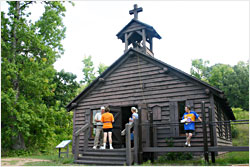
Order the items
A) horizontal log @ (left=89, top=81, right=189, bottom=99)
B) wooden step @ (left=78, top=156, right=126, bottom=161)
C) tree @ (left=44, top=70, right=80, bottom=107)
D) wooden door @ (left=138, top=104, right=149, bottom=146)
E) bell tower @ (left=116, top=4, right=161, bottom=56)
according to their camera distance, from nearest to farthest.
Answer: wooden step @ (left=78, top=156, right=126, bottom=161)
wooden door @ (left=138, top=104, right=149, bottom=146)
horizontal log @ (left=89, top=81, right=189, bottom=99)
bell tower @ (left=116, top=4, right=161, bottom=56)
tree @ (left=44, top=70, right=80, bottom=107)

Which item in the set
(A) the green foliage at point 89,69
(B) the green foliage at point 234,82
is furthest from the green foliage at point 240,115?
(A) the green foliage at point 89,69

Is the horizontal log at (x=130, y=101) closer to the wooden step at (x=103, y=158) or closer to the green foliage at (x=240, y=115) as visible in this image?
the wooden step at (x=103, y=158)

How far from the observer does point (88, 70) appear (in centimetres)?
3753

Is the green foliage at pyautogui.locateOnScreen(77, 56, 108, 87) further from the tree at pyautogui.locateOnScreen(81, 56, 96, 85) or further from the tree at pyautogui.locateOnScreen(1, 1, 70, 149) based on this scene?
the tree at pyautogui.locateOnScreen(1, 1, 70, 149)

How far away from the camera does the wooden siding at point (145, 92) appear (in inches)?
446

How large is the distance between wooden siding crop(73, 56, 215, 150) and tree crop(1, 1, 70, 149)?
17.8 feet

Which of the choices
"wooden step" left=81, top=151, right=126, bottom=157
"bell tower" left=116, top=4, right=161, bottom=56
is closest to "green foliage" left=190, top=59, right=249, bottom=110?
"bell tower" left=116, top=4, right=161, bottom=56

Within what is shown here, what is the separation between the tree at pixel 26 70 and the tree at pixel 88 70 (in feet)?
54.2

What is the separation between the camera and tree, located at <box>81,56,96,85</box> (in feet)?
123

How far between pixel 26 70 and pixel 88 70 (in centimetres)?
1890

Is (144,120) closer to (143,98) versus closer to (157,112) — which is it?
(157,112)

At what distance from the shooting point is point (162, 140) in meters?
11.6

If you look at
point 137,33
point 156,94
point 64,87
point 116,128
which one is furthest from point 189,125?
point 64,87

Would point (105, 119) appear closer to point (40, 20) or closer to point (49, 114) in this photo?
point (49, 114)
